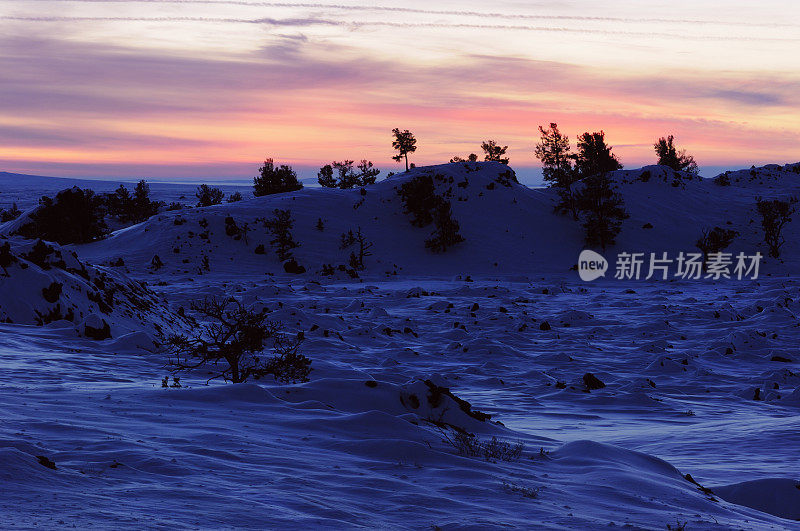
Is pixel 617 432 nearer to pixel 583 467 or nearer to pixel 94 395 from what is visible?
pixel 583 467

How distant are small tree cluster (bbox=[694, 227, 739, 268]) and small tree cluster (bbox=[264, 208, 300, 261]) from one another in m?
20.2

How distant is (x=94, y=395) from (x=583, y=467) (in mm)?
4297

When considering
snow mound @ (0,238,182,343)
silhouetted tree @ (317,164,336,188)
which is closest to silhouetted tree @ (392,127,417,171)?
silhouetted tree @ (317,164,336,188)

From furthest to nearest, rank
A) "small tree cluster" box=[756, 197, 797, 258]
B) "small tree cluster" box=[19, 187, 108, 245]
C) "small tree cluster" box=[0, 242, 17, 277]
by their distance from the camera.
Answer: "small tree cluster" box=[756, 197, 797, 258] → "small tree cluster" box=[19, 187, 108, 245] → "small tree cluster" box=[0, 242, 17, 277]

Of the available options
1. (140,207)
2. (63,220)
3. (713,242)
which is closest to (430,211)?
(713,242)

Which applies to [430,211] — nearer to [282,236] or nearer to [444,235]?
[444,235]

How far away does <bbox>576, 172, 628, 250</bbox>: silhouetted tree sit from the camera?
121 feet

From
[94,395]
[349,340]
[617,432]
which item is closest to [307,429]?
[94,395]

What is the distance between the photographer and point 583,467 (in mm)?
5953

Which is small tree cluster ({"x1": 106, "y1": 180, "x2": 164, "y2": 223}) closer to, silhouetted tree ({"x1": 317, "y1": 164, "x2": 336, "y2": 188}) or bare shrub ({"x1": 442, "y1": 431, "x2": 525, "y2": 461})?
silhouetted tree ({"x1": 317, "y1": 164, "x2": 336, "y2": 188})

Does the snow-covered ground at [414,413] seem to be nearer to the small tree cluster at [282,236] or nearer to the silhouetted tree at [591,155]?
the small tree cluster at [282,236]

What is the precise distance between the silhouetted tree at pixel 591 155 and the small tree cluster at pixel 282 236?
21.1 metres

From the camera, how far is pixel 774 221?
3875 cm

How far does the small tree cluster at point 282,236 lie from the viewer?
34344mm
